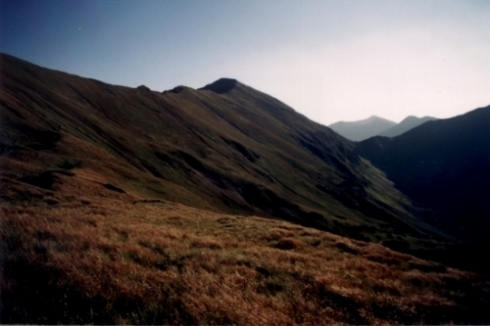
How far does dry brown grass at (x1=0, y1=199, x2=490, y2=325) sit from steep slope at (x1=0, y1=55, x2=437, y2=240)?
1328cm

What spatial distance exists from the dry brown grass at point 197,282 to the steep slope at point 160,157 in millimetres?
13283

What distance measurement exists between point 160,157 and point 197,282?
79.3 m

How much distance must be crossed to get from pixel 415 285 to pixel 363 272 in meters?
1.85

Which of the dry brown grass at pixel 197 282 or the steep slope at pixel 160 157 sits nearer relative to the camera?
the dry brown grass at pixel 197 282

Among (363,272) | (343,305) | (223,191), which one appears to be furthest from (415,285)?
(223,191)

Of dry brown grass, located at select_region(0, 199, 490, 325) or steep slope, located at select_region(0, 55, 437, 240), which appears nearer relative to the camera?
dry brown grass, located at select_region(0, 199, 490, 325)

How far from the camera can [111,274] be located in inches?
324

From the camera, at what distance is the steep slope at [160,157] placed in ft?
133

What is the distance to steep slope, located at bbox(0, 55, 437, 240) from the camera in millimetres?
40688

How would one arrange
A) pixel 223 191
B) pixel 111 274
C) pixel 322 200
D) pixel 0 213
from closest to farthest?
pixel 111 274 < pixel 0 213 < pixel 223 191 < pixel 322 200

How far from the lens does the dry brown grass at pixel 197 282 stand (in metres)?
7.10

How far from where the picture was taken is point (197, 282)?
865 centimetres

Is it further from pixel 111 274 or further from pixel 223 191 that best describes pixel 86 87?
pixel 111 274

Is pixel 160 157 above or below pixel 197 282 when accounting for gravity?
above
